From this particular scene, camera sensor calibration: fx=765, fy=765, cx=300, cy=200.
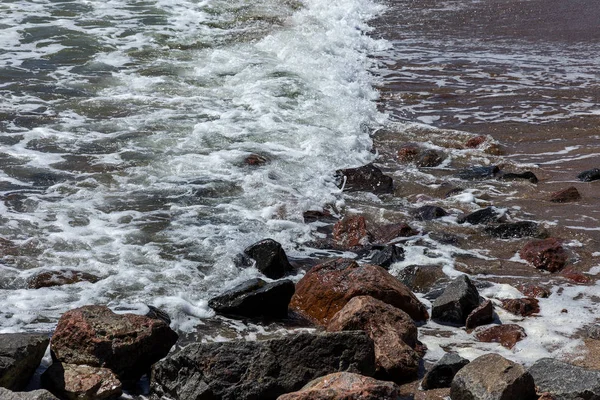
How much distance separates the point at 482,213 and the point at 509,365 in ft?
10.1

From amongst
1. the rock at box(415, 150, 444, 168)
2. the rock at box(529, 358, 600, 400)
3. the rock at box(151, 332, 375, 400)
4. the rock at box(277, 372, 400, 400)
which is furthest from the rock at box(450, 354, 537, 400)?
the rock at box(415, 150, 444, 168)

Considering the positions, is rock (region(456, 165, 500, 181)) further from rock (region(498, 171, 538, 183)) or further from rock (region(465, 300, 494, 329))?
rock (region(465, 300, 494, 329))

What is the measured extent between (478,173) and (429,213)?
1345mm

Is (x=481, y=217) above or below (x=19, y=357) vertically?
below

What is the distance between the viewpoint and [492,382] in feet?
12.9

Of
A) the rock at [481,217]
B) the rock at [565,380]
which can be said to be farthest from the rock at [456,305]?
the rock at [481,217]

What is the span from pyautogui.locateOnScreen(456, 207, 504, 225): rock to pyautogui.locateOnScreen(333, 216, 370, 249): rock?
3.02ft

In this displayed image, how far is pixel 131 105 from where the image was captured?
1002cm

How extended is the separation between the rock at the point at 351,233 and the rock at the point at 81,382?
2.72 meters

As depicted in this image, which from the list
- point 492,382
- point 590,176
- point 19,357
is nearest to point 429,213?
point 590,176

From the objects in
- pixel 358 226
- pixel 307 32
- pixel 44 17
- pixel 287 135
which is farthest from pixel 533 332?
pixel 44 17

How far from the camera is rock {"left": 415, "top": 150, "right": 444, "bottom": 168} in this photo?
8461 millimetres

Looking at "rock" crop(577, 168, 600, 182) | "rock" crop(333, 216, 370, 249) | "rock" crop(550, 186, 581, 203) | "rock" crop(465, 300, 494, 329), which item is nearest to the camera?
"rock" crop(465, 300, 494, 329)

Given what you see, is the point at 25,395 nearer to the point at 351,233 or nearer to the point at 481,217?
the point at 351,233
